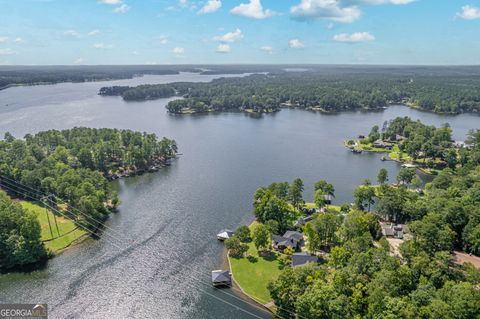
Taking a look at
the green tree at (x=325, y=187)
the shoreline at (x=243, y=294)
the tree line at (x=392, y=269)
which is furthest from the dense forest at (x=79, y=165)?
the green tree at (x=325, y=187)

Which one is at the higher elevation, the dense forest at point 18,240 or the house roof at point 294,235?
the dense forest at point 18,240

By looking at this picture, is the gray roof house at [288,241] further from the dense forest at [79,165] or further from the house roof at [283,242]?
the dense forest at [79,165]

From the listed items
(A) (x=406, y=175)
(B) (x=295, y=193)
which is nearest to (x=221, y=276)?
(B) (x=295, y=193)

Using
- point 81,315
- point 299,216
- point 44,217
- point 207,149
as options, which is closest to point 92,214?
point 44,217

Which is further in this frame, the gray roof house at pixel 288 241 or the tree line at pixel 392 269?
the gray roof house at pixel 288 241

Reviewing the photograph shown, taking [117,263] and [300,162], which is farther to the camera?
[300,162]

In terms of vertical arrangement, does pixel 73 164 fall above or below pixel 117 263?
above

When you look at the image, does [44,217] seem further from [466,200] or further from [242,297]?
[466,200]
